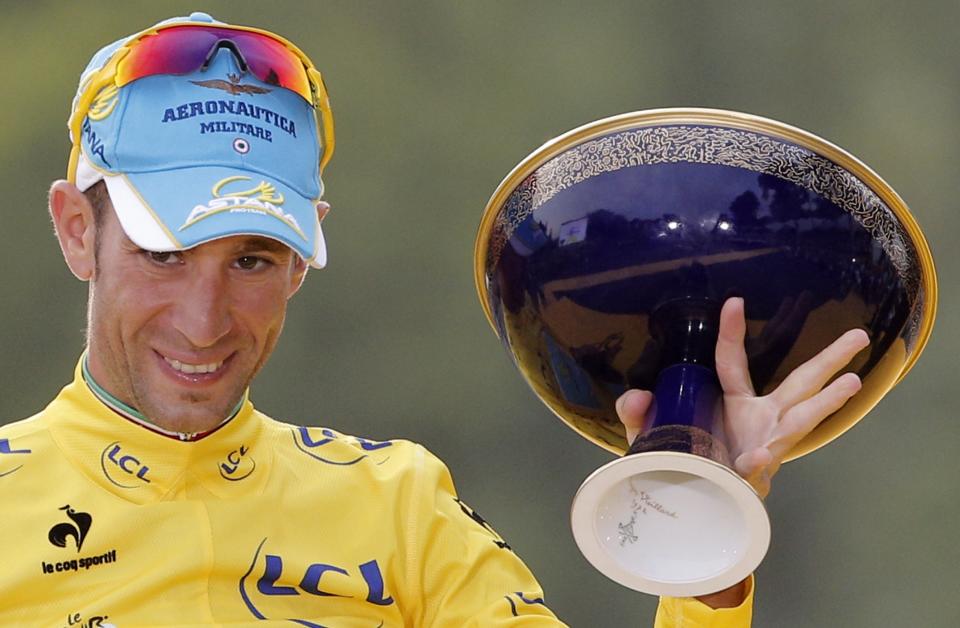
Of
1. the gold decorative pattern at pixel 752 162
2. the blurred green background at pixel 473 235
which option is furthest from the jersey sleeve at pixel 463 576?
the blurred green background at pixel 473 235

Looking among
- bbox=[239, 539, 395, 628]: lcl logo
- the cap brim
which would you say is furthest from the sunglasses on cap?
bbox=[239, 539, 395, 628]: lcl logo

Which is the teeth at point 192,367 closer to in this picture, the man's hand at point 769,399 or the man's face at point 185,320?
the man's face at point 185,320

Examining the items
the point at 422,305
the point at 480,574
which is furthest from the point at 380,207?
the point at 480,574

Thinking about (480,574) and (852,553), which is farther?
(852,553)

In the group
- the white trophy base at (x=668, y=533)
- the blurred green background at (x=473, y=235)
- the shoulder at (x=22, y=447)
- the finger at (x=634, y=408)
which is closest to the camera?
the white trophy base at (x=668, y=533)

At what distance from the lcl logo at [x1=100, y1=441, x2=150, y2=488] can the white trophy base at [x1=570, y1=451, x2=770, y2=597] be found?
46 cm

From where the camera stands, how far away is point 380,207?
4.37 metres

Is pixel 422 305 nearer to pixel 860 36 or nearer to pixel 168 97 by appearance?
pixel 860 36

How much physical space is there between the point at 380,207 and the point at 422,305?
292mm

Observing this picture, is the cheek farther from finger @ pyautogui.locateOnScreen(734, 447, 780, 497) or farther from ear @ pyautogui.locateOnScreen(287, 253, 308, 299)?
finger @ pyautogui.locateOnScreen(734, 447, 780, 497)

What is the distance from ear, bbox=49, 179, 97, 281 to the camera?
60.6 inches

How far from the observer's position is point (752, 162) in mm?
1378

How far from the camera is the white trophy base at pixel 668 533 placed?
1.30 meters

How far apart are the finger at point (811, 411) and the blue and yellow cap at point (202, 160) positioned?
0.46 meters
